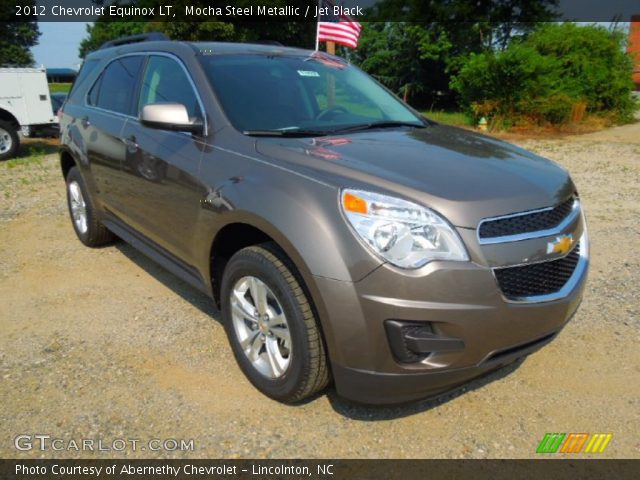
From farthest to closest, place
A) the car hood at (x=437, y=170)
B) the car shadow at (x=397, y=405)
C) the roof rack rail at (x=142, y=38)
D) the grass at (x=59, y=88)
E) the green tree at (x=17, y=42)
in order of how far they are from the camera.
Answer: the green tree at (x=17, y=42), the grass at (x=59, y=88), the roof rack rail at (x=142, y=38), the car shadow at (x=397, y=405), the car hood at (x=437, y=170)

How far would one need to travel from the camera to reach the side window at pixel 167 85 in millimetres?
3105

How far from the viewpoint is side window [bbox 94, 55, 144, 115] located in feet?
12.5

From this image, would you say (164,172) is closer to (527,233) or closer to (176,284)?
(176,284)

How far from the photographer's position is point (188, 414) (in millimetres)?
2564

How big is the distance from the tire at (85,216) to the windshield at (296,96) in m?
2.10

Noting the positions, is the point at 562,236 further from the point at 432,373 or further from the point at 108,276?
the point at 108,276

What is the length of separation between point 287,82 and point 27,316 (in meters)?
2.41

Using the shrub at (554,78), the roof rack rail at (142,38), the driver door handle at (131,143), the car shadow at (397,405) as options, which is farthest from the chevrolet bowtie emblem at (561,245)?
the shrub at (554,78)

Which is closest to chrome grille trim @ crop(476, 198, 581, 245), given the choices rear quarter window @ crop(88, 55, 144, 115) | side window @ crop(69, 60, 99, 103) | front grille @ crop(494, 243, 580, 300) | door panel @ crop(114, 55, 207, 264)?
front grille @ crop(494, 243, 580, 300)

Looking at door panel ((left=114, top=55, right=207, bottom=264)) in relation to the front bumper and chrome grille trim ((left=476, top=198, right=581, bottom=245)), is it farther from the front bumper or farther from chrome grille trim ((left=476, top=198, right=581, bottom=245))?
chrome grille trim ((left=476, top=198, right=581, bottom=245))

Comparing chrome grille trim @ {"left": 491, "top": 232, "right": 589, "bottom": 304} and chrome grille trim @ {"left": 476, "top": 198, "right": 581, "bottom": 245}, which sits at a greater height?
chrome grille trim @ {"left": 476, "top": 198, "right": 581, "bottom": 245}

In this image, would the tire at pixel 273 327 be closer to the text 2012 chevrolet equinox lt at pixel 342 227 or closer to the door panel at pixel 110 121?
the text 2012 chevrolet equinox lt at pixel 342 227

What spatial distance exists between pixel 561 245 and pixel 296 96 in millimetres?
1776
